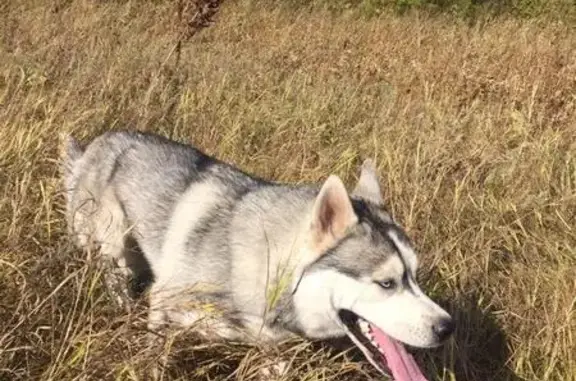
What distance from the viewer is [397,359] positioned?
292 cm

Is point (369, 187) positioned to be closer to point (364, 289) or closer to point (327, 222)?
point (327, 222)

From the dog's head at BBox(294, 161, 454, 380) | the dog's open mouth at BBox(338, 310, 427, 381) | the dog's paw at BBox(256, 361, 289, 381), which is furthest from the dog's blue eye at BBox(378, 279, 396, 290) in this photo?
the dog's paw at BBox(256, 361, 289, 381)

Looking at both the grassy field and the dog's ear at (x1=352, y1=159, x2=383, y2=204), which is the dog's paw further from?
the dog's ear at (x1=352, y1=159, x2=383, y2=204)

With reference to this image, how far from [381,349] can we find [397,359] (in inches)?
3.2

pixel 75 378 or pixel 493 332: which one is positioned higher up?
pixel 75 378

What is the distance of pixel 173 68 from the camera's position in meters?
6.27

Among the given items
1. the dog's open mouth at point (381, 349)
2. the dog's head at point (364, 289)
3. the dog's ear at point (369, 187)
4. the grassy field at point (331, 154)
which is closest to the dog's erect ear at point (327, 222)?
the dog's head at point (364, 289)

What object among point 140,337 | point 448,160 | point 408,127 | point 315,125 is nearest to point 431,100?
point 408,127

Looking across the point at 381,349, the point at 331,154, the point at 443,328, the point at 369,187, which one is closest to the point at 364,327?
the point at 381,349

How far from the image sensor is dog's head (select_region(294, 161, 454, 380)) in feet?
9.17

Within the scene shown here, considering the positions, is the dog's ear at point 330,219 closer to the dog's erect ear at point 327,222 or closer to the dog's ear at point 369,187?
the dog's erect ear at point 327,222

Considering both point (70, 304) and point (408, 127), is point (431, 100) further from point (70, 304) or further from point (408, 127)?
point (70, 304)

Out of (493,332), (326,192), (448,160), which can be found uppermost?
(326,192)

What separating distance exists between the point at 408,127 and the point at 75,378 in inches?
145
